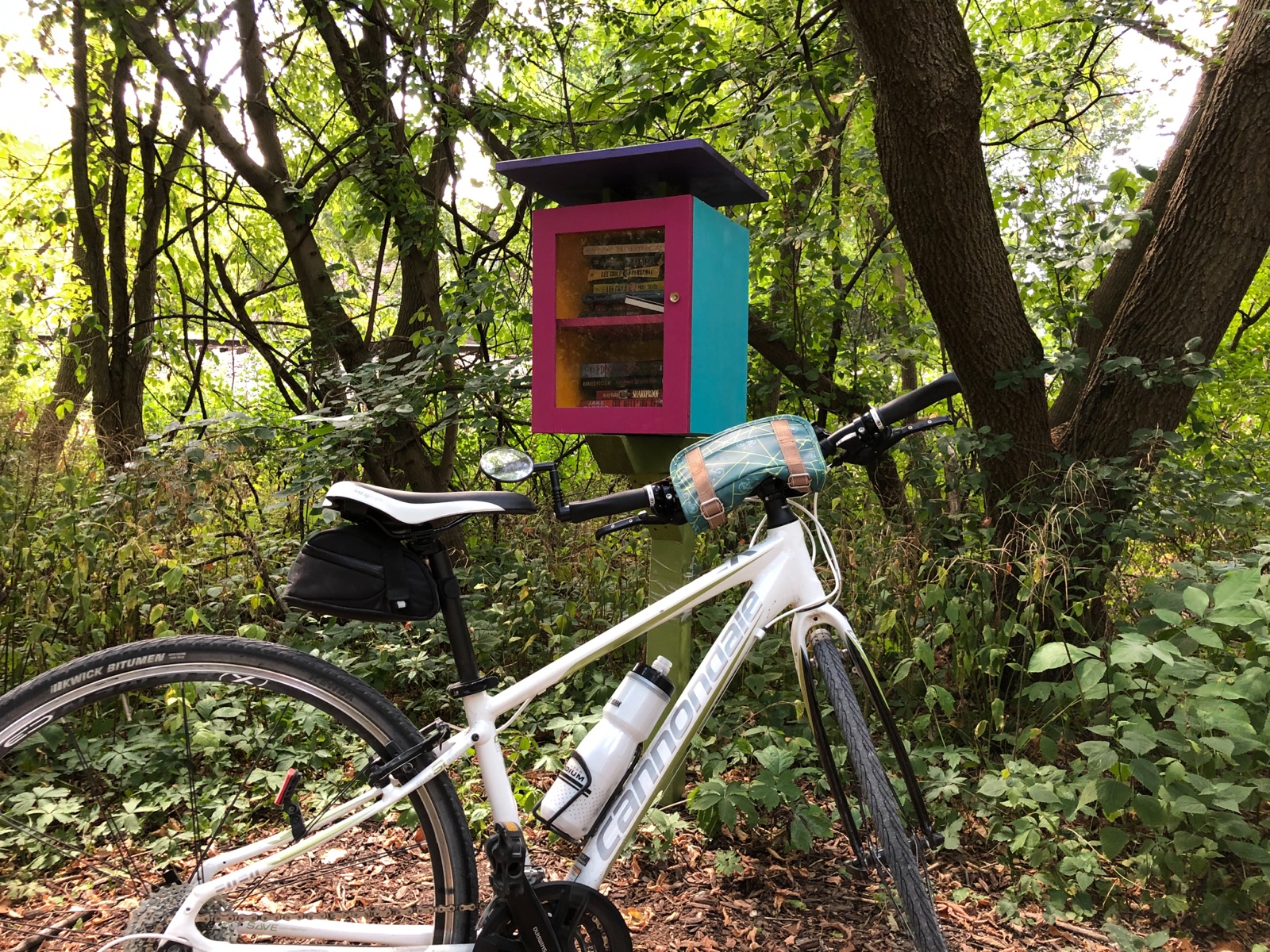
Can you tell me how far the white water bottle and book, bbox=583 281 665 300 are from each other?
116 cm

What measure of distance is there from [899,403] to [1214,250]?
5.96 feet

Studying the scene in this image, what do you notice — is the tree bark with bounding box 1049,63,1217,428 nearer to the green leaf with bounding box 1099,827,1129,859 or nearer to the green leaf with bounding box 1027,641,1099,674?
the green leaf with bounding box 1027,641,1099,674

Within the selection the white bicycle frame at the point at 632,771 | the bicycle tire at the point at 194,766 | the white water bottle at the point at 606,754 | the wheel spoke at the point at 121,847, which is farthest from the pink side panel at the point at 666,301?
the wheel spoke at the point at 121,847

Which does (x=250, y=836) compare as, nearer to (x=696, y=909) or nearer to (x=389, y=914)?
(x=389, y=914)

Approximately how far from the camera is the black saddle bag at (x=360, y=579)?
1489 millimetres

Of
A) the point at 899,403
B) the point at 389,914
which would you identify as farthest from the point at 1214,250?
the point at 389,914

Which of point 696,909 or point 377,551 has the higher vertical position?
point 377,551

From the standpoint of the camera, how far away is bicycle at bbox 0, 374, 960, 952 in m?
1.42

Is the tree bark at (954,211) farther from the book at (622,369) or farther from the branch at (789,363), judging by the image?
the branch at (789,363)

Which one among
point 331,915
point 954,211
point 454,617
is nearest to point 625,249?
point 954,211

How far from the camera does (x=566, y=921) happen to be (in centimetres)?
155

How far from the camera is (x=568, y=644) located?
3195 millimetres

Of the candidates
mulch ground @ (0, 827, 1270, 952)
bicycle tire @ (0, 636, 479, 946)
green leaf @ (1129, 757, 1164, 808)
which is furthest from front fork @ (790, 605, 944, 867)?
bicycle tire @ (0, 636, 479, 946)

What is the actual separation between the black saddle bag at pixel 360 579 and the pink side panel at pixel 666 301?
2.97 feet
